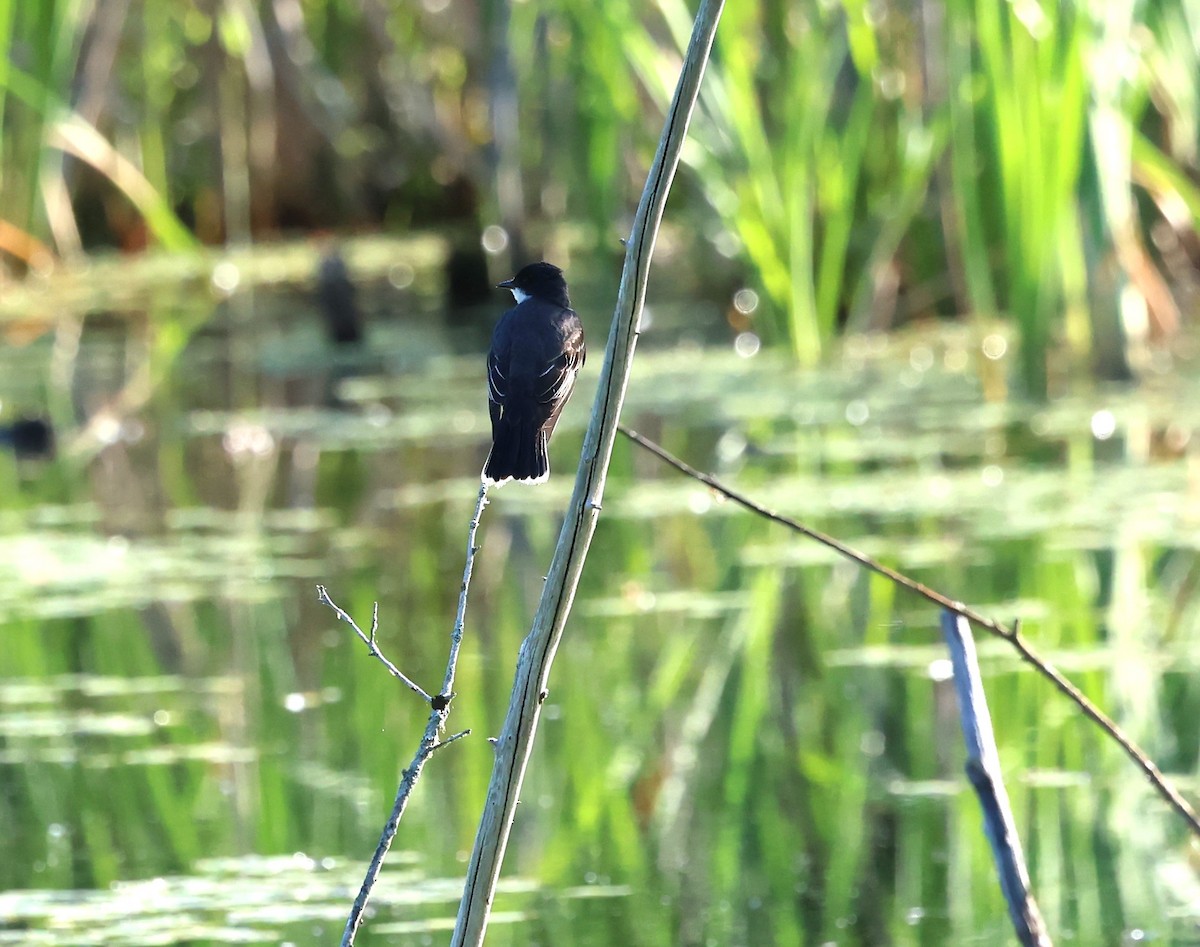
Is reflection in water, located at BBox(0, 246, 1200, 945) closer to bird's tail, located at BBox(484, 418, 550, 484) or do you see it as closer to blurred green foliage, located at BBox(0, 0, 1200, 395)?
blurred green foliage, located at BBox(0, 0, 1200, 395)

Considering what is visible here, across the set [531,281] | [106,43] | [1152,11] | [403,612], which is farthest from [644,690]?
[106,43]

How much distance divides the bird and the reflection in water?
1000 millimetres

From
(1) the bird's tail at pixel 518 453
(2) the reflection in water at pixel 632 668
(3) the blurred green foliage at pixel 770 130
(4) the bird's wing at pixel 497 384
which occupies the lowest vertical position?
(2) the reflection in water at pixel 632 668

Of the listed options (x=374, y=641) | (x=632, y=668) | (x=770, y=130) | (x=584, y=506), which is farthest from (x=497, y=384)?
(x=770, y=130)

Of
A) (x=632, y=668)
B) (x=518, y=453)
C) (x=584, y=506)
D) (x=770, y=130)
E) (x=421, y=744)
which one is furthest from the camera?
(x=770, y=130)

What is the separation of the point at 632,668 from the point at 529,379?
212 centimetres

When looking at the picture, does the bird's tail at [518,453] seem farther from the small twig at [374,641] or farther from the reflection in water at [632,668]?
the reflection in water at [632,668]

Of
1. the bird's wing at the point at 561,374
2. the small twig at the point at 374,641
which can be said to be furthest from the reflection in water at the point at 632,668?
the small twig at the point at 374,641

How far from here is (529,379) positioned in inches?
99.2

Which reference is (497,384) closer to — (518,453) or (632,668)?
(518,453)

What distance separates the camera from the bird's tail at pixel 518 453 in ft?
7.82

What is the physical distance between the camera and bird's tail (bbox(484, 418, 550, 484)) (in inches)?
93.9

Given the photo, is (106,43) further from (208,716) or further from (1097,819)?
(1097,819)

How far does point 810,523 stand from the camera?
18.1ft
